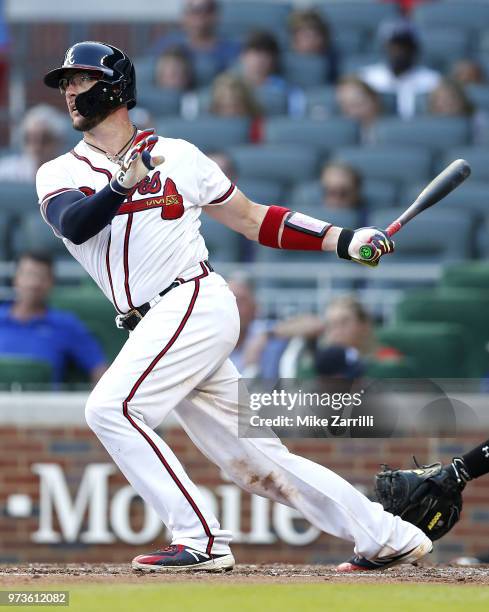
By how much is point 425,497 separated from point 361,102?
5.24 metres

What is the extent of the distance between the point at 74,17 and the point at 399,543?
930 cm

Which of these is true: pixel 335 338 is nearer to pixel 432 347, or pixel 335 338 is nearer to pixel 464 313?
pixel 432 347

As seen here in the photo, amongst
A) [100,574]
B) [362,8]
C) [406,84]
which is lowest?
[100,574]

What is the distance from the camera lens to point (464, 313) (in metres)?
8.02

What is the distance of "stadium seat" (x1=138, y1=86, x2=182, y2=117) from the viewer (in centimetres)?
1061

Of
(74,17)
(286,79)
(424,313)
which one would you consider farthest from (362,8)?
(424,313)

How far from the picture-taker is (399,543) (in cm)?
502

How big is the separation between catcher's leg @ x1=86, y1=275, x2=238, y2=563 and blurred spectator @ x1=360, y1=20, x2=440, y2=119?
20.0 ft

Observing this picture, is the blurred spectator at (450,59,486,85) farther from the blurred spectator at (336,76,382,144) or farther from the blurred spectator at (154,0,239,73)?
the blurred spectator at (154,0,239,73)

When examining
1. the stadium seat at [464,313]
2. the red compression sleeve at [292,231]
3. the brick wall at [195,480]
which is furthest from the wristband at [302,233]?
the stadium seat at [464,313]

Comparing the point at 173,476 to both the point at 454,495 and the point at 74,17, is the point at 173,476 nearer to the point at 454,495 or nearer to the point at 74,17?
the point at 454,495

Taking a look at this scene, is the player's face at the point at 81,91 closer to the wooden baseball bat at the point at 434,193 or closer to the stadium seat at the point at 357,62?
the wooden baseball bat at the point at 434,193

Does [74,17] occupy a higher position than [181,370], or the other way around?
[74,17]

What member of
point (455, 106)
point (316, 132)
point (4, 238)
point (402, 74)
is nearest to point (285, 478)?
point (4, 238)
